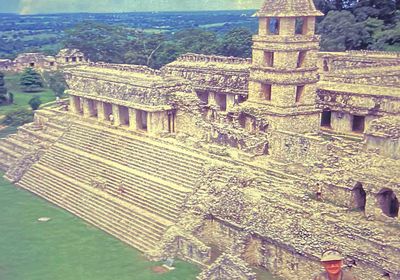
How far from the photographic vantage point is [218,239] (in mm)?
16031

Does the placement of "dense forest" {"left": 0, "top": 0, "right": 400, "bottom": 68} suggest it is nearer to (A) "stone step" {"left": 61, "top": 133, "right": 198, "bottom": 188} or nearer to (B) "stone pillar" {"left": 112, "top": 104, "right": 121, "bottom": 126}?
(B) "stone pillar" {"left": 112, "top": 104, "right": 121, "bottom": 126}

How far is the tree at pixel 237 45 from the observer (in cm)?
4778

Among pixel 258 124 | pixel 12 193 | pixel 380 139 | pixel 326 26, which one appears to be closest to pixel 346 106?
pixel 258 124

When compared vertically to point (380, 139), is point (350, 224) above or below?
below

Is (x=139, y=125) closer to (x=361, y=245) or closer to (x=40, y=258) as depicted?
(x=40, y=258)

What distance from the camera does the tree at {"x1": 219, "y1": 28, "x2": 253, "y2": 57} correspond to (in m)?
47.8

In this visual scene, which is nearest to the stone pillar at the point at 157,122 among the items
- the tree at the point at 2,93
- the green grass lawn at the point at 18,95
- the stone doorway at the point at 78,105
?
the stone doorway at the point at 78,105

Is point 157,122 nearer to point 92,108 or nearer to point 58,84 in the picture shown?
point 92,108

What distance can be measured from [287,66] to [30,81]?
28.7m

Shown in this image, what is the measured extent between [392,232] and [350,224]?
1.03 meters

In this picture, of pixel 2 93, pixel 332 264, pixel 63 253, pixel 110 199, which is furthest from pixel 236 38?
pixel 332 264

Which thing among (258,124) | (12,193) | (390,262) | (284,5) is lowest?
(12,193)

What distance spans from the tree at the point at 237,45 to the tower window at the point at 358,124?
27.9m

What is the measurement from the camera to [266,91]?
19.7 metres
